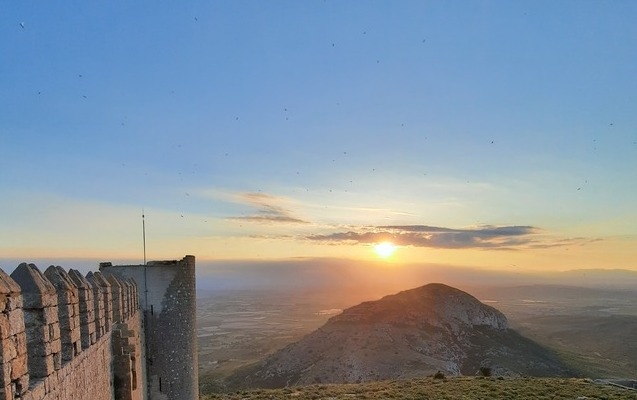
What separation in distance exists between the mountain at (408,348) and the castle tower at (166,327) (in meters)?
36.7

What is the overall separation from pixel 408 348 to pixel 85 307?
55.2 metres

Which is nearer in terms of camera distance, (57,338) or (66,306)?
(57,338)

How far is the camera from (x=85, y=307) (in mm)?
7098

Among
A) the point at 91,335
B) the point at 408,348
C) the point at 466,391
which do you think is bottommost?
the point at 408,348

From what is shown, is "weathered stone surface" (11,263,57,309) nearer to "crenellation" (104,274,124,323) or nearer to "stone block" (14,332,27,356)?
"stone block" (14,332,27,356)

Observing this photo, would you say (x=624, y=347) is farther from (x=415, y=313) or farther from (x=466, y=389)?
(x=466, y=389)

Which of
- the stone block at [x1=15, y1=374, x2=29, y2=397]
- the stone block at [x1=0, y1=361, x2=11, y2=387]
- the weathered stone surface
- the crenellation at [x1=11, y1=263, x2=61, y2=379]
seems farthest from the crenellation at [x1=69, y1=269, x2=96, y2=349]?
the stone block at [x1=0, y1=361, x2=11, y2=387]

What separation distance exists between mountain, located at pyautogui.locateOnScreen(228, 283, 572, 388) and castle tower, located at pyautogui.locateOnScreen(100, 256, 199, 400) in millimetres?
36708

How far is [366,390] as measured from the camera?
99.8 feet

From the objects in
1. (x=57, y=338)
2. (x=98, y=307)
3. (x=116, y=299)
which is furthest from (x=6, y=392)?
(x=116, y=299)

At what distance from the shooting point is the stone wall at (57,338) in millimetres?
4273

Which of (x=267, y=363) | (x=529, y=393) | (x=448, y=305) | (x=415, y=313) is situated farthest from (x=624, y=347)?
(x=529, y=393)

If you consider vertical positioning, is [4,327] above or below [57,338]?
above

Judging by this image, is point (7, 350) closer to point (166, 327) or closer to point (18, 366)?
point (18, 366)
